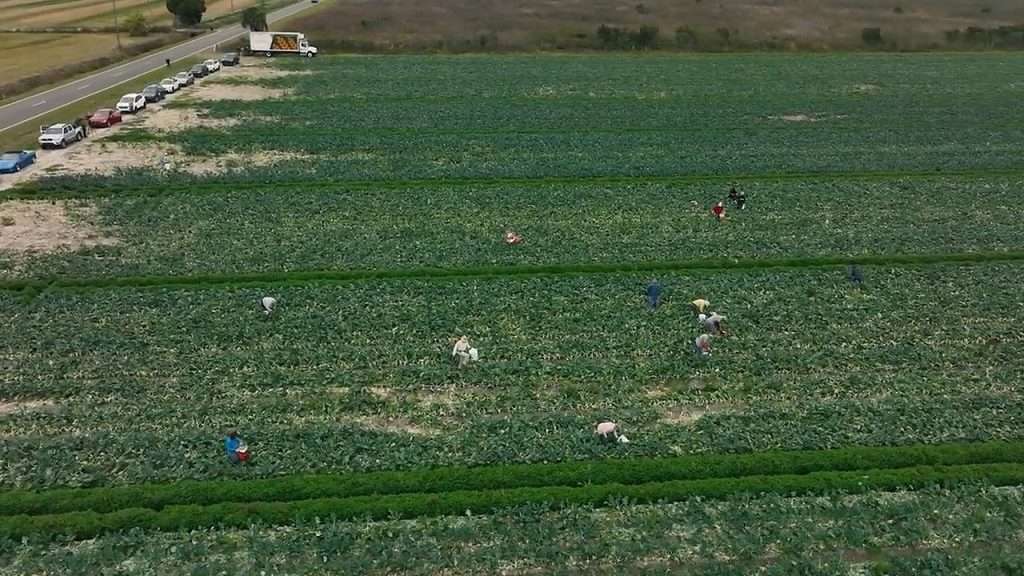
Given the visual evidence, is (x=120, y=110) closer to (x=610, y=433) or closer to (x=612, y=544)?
(x=610, y=433)

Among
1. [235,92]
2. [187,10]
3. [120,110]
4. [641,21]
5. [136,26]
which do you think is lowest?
[120,110]

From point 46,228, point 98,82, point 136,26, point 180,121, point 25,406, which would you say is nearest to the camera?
point 25,406

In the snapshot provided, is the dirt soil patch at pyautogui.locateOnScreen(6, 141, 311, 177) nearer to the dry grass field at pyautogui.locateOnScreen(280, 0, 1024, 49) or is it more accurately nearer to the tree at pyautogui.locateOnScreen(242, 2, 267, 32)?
the dry grass field at pyautogui.locateOnScreen(280, 0, 1024, 49)

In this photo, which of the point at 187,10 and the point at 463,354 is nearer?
the point at 463,354

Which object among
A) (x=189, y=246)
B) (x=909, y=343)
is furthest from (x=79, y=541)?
(x=909, y=343)

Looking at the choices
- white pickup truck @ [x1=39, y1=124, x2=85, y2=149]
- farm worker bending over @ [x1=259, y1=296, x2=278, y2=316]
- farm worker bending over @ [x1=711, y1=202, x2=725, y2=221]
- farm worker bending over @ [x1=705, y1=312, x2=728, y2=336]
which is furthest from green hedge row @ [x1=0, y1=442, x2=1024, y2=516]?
white pickup truck @ [x1=39, y1=124, x2=85, y2=149]

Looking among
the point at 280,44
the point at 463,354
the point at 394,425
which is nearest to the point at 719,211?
the point at 463,354

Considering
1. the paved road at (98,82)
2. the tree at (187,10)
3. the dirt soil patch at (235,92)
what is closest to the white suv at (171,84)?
the dirt soil patch at (235,92)
